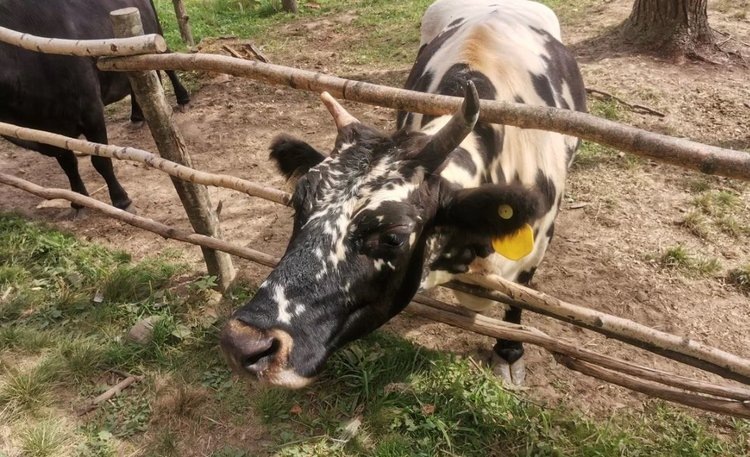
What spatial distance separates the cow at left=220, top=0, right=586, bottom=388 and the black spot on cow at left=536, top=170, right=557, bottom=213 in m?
0.03

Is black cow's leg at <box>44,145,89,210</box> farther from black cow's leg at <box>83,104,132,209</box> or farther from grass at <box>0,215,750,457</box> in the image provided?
grass at <box>0,215,750,457</box>

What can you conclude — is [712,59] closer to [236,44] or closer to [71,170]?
[236,44]

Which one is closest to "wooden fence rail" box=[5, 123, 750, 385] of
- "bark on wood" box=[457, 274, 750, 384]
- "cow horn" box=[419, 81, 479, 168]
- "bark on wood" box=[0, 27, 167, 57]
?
"bark on wood" box=[457, 274, 750, 384]

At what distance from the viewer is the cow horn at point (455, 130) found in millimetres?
1741

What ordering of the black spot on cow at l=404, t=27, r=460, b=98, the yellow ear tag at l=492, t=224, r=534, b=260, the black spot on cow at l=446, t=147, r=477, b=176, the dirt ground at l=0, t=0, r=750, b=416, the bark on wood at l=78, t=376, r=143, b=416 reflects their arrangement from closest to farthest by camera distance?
the yellow ear tag at l=492, t=224, r=534, b=260 → the black spot on cow at l=446, t=147, r=477, b=176 → the bark on wood at l=78, t=376, r=143, b=416 → the dirt ground at l=0, t=0, r=750, b=416 → the black spot on cow at l=404, t=27, r=460, b=98

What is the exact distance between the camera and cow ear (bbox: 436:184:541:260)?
1.92 m

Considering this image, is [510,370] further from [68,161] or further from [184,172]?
[68,161]

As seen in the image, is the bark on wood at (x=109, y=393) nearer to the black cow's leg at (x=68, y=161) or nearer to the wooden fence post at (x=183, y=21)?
the black cow's leg at (x=68, y=161)

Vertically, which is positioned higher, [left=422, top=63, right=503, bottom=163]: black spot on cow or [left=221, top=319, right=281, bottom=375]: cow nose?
[left=422, top=63, right=503, bottom=163]: black spot on cow

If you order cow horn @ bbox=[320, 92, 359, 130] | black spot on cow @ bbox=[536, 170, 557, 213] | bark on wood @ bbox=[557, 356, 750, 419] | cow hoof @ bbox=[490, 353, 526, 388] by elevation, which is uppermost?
cow horn @ bbox=[320, 92, 359, 130]

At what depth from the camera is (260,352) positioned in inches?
67.4

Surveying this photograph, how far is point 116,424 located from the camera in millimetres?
2820

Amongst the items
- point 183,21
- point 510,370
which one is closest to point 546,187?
point 510,370

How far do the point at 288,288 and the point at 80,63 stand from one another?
11.4 ft
